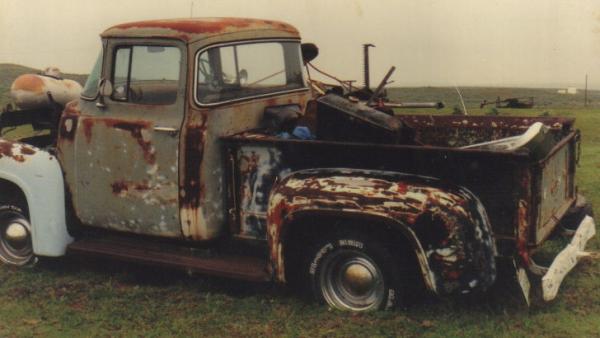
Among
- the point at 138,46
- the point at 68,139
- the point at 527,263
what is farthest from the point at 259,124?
the point at 527,263

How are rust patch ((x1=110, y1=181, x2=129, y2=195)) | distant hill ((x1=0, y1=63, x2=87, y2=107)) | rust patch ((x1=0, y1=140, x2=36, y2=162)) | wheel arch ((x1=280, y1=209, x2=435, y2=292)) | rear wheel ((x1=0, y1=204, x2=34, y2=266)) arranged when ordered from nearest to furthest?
wheel arch ((x1=280, y1=209, x2=435, y2=292))
rust patch ((x1=110, y1=181, x2=129, y2=195))
rust patch ((x1=0, y1=140, x2=36, y2=162))
rear wheel ((x1=0, y1=204, x2=34, y2=266))
distant hill ((x1=0, y1=63, x2=87, y2=107))

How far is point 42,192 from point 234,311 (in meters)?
1.86

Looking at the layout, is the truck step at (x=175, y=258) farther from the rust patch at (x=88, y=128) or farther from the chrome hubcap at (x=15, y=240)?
the rust patch at (x=88, y=128)

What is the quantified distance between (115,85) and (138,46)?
0.35 metres

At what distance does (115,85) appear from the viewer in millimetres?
5230

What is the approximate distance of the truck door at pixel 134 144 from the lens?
4891mm

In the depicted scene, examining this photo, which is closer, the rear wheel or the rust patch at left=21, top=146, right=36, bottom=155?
the rust patch at left=21, top=146, right=36, bottom=155

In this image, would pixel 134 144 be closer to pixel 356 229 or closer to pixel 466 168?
pixel 356 229

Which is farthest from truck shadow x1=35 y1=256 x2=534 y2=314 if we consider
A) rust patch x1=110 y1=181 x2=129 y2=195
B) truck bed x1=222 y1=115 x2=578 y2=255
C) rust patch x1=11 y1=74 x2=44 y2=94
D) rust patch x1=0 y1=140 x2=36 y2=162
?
rust patch x1=11 y1=74 x2=44 y2=94

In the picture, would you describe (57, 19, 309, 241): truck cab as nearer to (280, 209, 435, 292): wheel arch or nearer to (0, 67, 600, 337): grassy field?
(0, 67, 600, 337): grassy field

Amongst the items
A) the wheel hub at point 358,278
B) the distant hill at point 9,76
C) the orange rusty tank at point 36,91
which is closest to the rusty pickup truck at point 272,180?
the wheel hub at point 358,278

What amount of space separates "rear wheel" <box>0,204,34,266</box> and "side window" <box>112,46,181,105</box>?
4.58 ft

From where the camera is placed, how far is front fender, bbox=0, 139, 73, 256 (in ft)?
17.8

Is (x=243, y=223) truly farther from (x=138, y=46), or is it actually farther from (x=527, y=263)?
(x=527, y=263)
